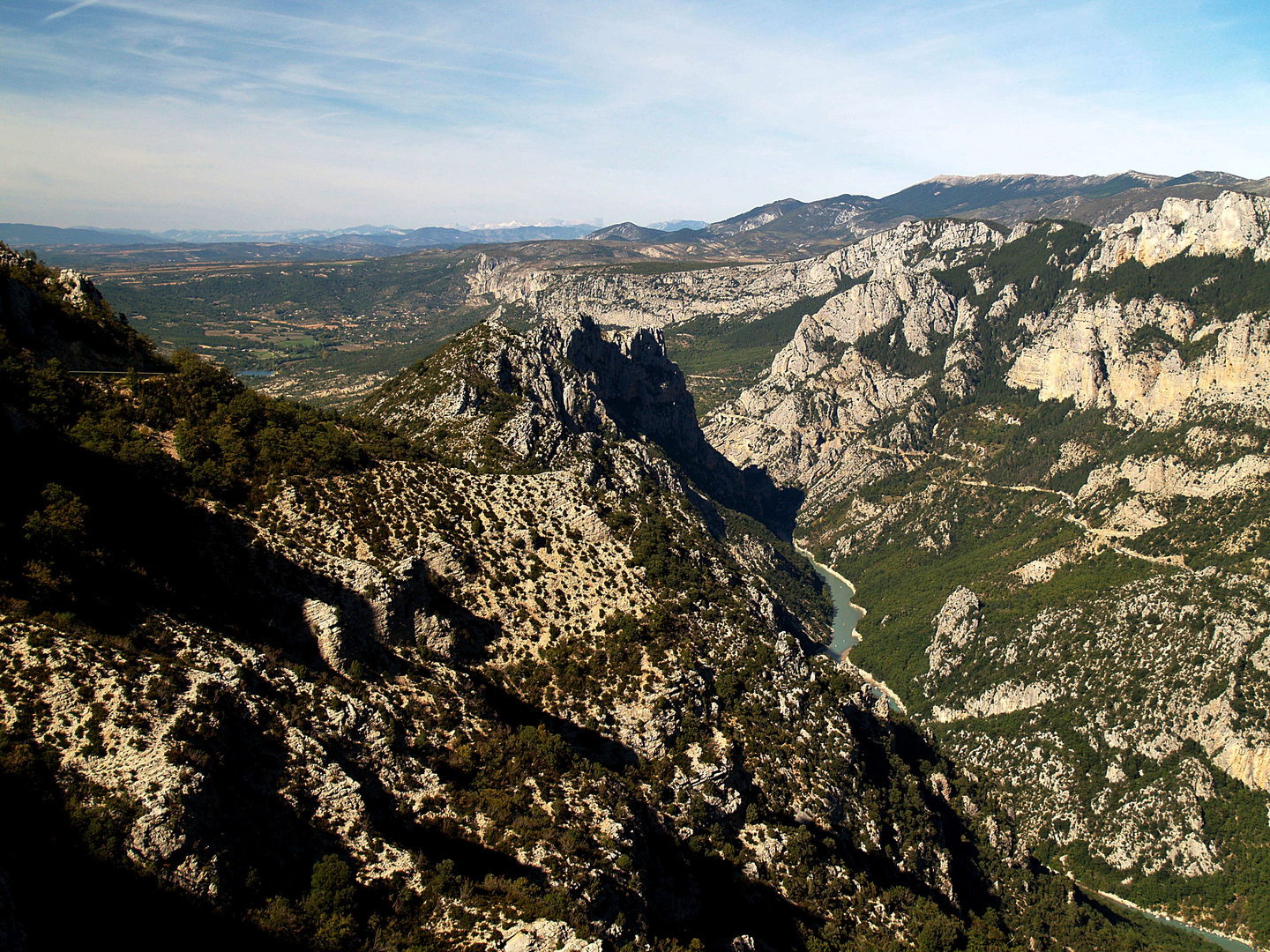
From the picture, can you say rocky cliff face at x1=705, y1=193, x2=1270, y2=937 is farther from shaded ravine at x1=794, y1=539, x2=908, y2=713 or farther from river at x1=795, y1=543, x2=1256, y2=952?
shaded ravine at x1=794, y1=539, x2=908, y2=713

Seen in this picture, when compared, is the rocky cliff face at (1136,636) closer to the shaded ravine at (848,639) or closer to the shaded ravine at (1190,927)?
the shaded ravine at (1190,927)

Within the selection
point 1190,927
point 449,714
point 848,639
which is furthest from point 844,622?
point 449,714

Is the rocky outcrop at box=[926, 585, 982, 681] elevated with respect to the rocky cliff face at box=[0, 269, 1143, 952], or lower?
lower

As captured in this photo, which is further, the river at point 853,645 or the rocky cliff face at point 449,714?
the river at point 853,645

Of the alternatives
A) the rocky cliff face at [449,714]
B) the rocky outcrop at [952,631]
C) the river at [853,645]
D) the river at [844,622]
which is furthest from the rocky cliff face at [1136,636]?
the rocky cliff face at [449,714]

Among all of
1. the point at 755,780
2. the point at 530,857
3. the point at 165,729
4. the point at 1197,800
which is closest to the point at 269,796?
the point at 165,729

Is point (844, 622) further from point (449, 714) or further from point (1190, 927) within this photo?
point (449, 714)

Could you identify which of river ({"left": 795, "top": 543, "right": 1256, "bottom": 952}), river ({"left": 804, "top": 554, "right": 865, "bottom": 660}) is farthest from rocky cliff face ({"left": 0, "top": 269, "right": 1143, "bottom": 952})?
river ({"left": 804, "top": 554, "right": 865, "bottom": 660})

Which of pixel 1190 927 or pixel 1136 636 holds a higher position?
pixel 1136 636

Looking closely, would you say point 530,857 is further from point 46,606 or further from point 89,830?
point 46,606

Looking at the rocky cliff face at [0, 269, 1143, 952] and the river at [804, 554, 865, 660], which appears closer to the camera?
the rocky cliff face at [0, 269, 1143, 952]

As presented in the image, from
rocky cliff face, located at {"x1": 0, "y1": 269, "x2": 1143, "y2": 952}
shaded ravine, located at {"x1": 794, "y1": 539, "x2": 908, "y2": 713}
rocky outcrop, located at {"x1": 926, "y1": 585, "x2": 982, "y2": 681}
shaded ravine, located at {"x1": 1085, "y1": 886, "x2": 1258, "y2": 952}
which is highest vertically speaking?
rocky cliff face, located at {"x1": 0, "y1": 269, "x2": 1143, "y2": 952}

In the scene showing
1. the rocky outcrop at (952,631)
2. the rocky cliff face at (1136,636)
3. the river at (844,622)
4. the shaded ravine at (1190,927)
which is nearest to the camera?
the shaded ravine at (1190,927)
